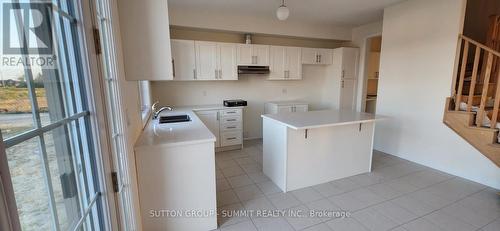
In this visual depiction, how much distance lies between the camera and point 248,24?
4.22 m

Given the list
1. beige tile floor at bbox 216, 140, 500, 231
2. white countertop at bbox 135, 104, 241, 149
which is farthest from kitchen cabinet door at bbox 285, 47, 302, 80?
white countertop at bbox 135, 104, 241, 149

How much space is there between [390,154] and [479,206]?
1.60 m

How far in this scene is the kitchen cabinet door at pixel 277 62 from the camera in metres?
4.57

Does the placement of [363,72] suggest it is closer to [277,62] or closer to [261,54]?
[277,62]

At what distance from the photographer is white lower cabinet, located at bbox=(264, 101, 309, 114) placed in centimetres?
464

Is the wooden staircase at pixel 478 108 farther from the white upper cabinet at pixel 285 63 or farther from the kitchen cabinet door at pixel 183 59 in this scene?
the kitchen cabinet door at pixel 183 59

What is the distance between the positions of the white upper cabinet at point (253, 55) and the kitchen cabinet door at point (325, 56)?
137cm

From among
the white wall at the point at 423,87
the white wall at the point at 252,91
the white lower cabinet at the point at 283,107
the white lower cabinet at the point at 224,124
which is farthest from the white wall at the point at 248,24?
the white lower cabinet at the point at 224,124

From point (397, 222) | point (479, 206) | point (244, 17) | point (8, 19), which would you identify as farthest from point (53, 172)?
point (244, 17)

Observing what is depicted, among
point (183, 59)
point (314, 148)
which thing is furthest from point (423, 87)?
point (183, 59)

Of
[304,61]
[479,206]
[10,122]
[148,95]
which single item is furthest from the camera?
[304,61]

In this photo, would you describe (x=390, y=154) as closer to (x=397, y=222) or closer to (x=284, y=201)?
(x=397, y=222)

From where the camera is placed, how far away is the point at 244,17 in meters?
4.16

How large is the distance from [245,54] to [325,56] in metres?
2.02
